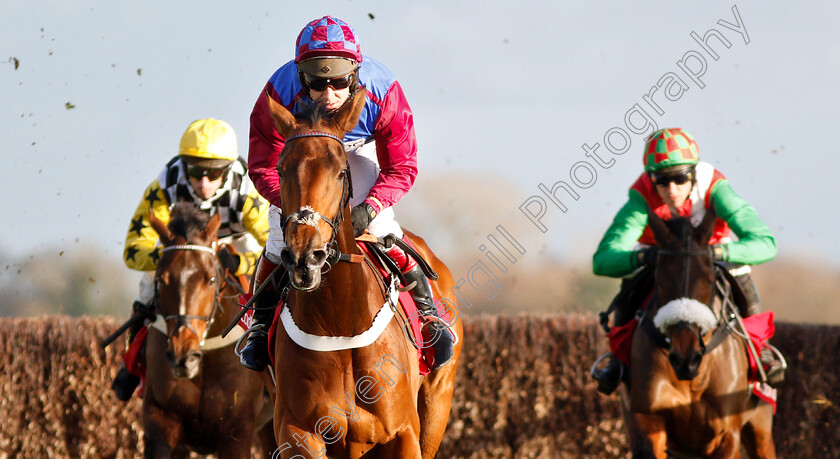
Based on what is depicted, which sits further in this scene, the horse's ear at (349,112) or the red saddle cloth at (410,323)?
the red saddle cloth at (410,323)

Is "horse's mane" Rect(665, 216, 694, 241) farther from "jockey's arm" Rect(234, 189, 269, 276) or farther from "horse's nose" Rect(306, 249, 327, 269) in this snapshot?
"horse's nose" Rect(306, 249, 327, 269)

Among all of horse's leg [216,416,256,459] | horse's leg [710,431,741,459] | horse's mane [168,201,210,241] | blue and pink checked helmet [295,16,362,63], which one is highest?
blue and pink checked helmet [295,16,362,63]

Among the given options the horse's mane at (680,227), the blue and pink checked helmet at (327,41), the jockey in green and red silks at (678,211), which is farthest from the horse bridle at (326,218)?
the jockey in green and red silks at (678,211)

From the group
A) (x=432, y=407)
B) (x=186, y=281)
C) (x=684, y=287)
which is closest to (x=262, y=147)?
(x=432, y=407)

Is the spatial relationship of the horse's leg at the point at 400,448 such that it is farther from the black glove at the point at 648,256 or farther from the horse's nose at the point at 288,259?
the black glove at the point at 648,256

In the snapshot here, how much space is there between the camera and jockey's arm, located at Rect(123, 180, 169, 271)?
682 centimetres

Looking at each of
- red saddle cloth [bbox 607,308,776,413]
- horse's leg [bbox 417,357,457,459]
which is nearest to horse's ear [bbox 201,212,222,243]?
horse's leg [bbox 417,357,457,459]

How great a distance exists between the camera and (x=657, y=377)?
19.4 ft

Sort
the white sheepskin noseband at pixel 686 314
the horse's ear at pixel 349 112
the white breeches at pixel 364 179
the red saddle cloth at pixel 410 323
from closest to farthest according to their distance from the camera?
1. the horse's ear at pixel 349 112
2. the red saddle cloth at pixel 410 323
3. the white breeches at pixel 364 179
4. the white sheepskin noseband at pixel 686 314

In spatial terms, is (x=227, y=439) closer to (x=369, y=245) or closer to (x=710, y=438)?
(x=369, y=245)

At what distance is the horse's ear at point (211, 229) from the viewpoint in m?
6.39

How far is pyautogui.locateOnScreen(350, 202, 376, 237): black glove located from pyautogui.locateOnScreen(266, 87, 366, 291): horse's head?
0.15 m

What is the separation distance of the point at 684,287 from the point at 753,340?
36.0 inches

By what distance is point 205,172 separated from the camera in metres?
6.92
